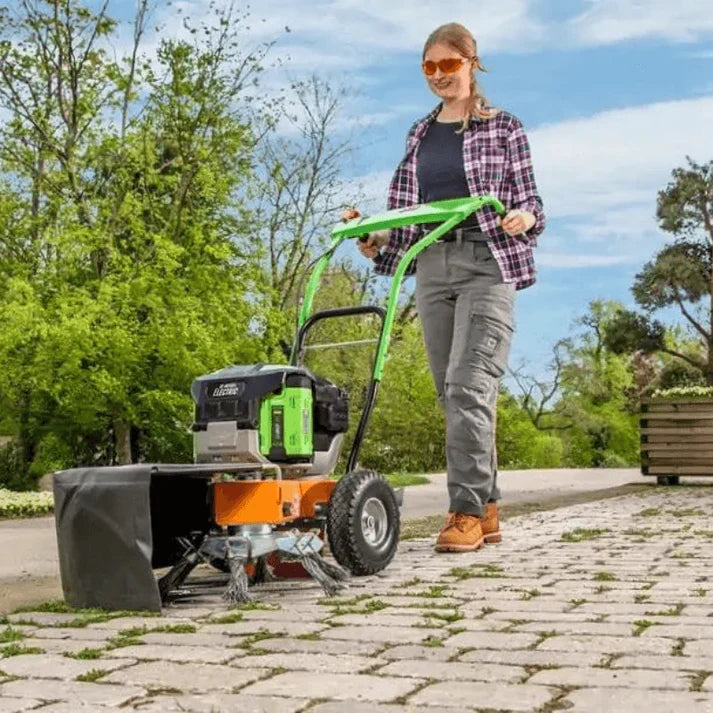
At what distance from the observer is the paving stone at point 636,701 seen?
8.70ft

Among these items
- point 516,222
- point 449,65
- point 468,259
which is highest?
point 449,65

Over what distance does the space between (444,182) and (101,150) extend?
11626 mm

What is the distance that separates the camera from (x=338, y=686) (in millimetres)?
2920

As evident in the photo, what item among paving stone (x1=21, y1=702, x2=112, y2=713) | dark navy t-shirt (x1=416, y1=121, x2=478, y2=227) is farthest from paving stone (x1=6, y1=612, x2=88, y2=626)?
dark navy t-shirt (x1=416, y1=121, x2=478, y2=227)

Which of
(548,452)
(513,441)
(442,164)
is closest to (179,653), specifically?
(442,164)

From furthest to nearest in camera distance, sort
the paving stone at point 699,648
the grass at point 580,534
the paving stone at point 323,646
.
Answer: the grass at point 580,534, the paving stone at point 323,646, the paving stone at point 699,648

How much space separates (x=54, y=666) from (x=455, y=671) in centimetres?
103

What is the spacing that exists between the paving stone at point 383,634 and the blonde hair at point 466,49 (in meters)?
2.77

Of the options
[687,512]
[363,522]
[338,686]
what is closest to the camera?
[338,686]

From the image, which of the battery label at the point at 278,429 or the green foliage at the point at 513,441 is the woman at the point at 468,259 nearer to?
the battery label at the point at 278,429

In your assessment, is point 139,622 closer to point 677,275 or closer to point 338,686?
point 338,686

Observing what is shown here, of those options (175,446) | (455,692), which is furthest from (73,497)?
(175,446)

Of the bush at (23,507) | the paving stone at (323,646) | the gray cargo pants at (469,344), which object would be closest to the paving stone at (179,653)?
the paving stone at (323,646)

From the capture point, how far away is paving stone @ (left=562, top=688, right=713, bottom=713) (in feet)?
8.70
